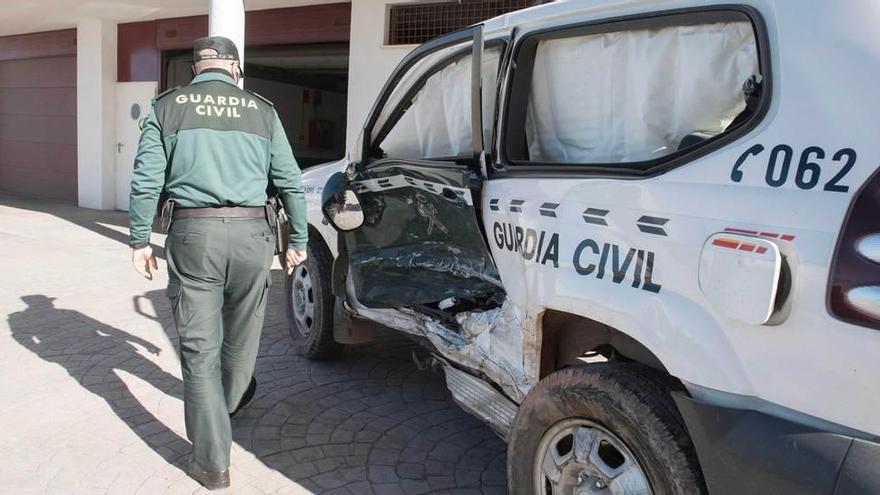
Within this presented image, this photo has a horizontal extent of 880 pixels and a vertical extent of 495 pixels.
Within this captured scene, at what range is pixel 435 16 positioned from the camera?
7.61m

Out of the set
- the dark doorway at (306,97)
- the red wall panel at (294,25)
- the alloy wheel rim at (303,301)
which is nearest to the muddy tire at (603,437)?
the alloy wheel rim at (303,301)

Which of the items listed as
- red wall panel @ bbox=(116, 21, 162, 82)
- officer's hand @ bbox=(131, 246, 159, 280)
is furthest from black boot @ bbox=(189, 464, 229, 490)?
red wall panel @ bbox=(116, 21, 162, 82)

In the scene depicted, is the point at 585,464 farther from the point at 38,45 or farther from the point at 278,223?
the point at 38,45

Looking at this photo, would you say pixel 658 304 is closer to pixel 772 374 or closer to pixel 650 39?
pixel 772 374

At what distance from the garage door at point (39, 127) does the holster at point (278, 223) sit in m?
11.8

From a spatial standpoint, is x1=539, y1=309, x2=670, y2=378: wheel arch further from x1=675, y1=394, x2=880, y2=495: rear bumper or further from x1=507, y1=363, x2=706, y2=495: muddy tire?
x1=675, y1=394, x2=880, y2=495: rear bumper

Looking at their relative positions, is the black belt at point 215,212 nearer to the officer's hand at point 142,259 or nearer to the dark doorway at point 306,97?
the officer's hand at point 142,259

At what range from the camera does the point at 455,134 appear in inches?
127

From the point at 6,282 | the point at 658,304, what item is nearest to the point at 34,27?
the point at 6,282

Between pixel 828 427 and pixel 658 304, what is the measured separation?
0.52 metres

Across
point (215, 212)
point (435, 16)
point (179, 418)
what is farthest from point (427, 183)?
point (435, 16)

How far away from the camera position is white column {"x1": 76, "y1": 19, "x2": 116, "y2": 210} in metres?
11.9

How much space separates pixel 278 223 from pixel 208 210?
39cm

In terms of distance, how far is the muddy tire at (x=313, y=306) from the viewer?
432 centimetres
